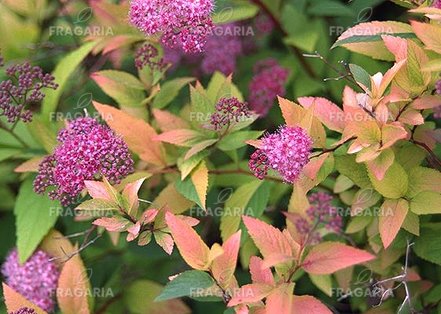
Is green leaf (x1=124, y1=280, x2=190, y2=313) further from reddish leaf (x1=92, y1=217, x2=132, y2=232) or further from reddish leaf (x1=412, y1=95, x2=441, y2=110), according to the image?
reddish leaf (x1=412, y1=95, x2=441, y2=110)

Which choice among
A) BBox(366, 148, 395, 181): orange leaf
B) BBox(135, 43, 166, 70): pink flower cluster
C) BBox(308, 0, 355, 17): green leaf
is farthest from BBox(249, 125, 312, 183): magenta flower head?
BBox(308, 0, 355, 17): green leaf

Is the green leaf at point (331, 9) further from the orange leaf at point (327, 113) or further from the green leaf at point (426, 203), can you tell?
the green leaf at point (426, 203)

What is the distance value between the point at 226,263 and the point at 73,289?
50cm

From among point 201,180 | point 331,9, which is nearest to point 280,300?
point 201,180

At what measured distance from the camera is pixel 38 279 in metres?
1.71

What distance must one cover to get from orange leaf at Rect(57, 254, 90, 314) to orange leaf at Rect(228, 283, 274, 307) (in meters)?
0.50

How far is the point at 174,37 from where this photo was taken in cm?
138

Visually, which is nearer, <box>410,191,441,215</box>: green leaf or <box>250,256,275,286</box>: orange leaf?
<box>250,256,275,286</box>: orange leaf

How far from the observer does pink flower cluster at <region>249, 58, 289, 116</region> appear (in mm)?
1891

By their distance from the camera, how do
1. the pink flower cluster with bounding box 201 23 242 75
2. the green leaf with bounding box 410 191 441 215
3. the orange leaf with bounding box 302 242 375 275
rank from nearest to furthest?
the orange leaf with bounding box 302 242 375 275 < the green leaf with bounding box 410 191 441 215 < the pink flower cluster with bounding box 201 23 242 75

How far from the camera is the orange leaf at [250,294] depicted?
117cm

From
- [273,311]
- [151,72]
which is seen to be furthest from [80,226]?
[273,311]

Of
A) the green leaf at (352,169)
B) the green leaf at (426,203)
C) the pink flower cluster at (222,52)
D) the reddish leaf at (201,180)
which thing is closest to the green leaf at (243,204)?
the reddish leaf at (201,180)

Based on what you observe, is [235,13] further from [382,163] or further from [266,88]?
[382,163]
